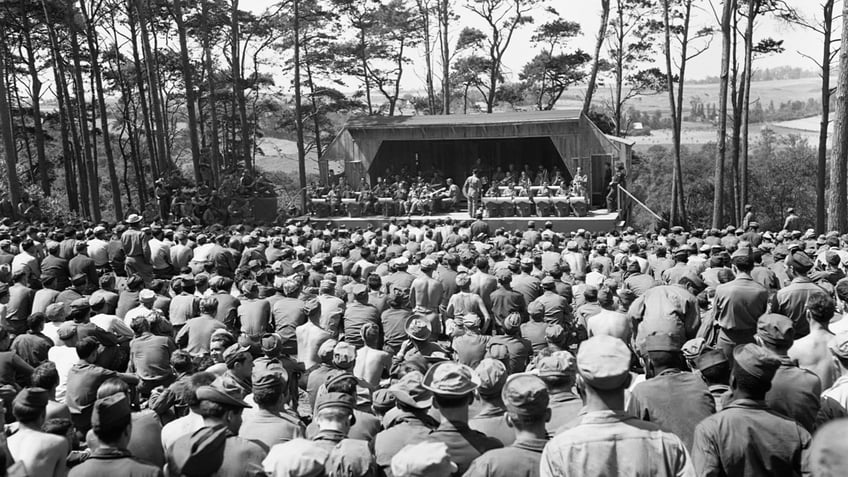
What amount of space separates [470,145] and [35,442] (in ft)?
83.7

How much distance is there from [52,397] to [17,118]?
137 feet

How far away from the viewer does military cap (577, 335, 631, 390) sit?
279cm

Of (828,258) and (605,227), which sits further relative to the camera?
(605,227)

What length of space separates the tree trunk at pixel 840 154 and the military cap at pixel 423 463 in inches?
629

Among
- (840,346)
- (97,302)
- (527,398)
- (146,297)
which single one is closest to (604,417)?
(527,398)

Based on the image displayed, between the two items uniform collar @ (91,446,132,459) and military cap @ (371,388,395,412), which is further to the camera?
military cap @ (371,388,395,412)

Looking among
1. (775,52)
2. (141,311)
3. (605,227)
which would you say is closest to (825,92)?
(775,52)

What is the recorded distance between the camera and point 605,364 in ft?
9.24

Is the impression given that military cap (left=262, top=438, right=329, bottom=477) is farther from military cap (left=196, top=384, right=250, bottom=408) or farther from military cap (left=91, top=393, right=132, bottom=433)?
military cap (left=91, top=393, right=132, bottom=433)

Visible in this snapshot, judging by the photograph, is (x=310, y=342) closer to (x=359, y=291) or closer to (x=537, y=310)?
(x=359, y=291)

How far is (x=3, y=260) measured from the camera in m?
10.6

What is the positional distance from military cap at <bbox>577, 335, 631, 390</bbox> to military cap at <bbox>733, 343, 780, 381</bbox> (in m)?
0.87

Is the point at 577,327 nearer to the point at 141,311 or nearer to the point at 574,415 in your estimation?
the point at 574,415

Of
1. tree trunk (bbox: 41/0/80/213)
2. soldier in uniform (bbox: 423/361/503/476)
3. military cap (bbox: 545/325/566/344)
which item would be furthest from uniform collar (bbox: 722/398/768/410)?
tree trunk (bbox: 41/0/80/213)
